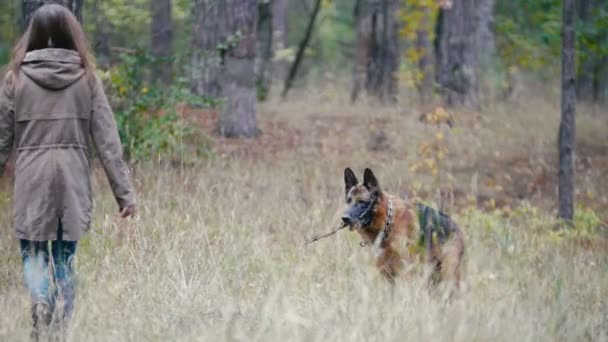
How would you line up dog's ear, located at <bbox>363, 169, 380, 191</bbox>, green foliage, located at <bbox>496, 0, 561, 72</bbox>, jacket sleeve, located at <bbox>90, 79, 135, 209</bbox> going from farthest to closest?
green foliage, located at <bbox>496, 0, 561, 72</bbox>
dog's ear, located at <bbox>363, 169, 380, 191</bbox>
jacket sleeve, located at <bbox>90, 79, 135, 209</bbox>

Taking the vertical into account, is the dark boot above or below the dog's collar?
below

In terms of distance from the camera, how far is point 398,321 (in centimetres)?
490

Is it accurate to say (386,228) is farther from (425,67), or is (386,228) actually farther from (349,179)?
(425,67)

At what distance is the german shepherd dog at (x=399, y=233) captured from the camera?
253 inches

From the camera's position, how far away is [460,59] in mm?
16484

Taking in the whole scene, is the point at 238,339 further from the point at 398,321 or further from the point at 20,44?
the point at 20,44

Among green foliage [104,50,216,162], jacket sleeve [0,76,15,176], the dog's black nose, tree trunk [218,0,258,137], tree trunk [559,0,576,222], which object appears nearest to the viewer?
jacket sleeve [0,76,15,176]

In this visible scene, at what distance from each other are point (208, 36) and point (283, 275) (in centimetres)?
894

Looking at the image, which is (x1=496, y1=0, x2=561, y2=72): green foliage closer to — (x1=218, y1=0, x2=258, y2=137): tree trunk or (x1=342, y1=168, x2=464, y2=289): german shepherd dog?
(x1=218, y1=0, x2=258, y2=137): tree trunk

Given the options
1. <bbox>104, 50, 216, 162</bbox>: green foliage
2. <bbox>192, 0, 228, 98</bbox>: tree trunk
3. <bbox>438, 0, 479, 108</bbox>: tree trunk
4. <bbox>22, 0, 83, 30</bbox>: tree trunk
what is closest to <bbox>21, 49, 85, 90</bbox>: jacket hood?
<bbox>22, 0, 83, 30</bbox>: tree trunk

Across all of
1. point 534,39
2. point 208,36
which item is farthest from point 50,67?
point 534,39

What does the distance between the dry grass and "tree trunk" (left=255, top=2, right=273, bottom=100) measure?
499 centimetres

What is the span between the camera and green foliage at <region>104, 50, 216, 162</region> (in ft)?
33.3

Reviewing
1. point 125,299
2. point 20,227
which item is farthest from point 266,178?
point 20,227
